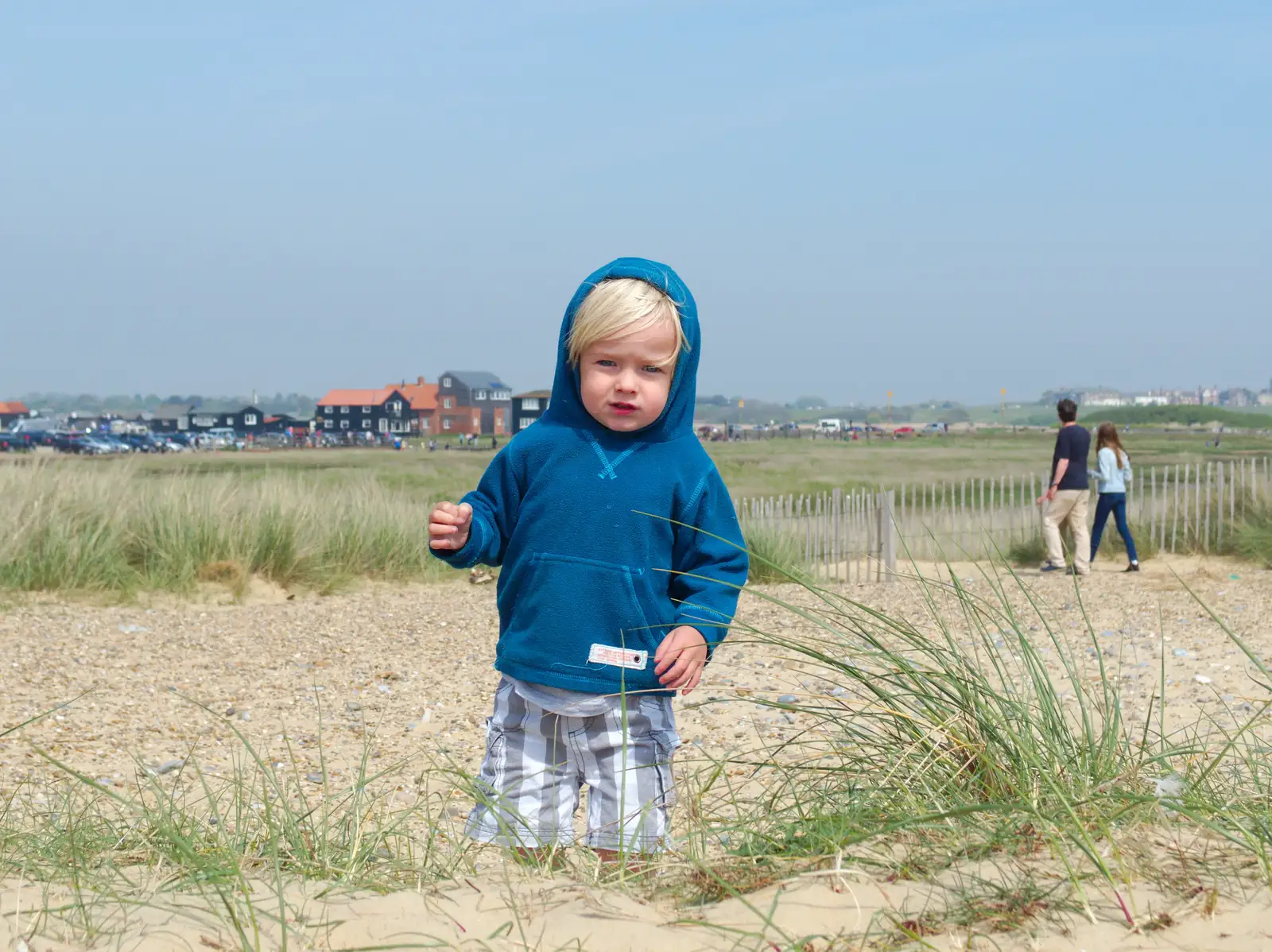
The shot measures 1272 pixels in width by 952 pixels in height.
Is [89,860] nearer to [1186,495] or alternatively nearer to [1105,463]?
[1105,463]

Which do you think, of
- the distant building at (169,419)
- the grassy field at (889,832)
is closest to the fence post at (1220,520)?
the grassy field at (889,832)

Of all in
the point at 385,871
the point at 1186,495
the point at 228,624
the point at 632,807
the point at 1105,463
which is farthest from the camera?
the point at 1186,495

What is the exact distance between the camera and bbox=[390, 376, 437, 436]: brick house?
117 meters

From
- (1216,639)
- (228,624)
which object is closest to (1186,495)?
(1216,639)

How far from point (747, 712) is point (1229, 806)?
11.5 ft

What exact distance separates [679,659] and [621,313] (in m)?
0.87

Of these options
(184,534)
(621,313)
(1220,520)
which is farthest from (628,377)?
(1220,520)

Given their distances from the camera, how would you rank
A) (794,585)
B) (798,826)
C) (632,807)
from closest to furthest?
(798,826) → (632,807) → (794,585)

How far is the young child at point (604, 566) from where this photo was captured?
8.93ft

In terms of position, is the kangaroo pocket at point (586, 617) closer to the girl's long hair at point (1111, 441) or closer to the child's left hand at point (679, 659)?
the child's left hand at point (679, 659)

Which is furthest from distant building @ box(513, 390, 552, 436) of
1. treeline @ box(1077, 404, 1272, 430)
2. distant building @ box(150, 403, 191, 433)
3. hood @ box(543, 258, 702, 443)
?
hood @ box(543, 258, 702, 443)

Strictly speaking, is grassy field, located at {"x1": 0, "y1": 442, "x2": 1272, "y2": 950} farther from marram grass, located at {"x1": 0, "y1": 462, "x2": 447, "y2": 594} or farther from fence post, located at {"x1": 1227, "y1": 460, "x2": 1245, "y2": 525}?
fence post, located at {"x1": 1227, "y1": 460, "x2": 1245, "y2": 525}

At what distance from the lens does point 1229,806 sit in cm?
242

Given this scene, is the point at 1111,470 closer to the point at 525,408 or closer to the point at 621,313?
the point at 621,313
